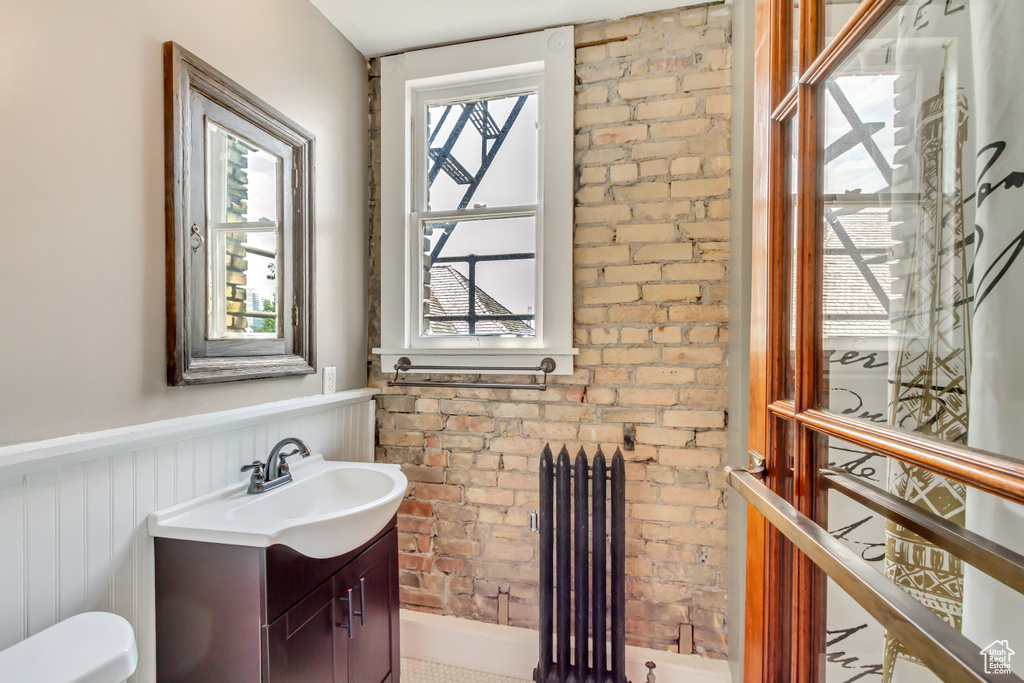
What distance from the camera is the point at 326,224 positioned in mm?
1789

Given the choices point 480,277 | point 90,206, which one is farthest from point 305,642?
point 480,277

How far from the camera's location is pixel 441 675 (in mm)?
1823

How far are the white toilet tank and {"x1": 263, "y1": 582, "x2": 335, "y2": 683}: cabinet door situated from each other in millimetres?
311

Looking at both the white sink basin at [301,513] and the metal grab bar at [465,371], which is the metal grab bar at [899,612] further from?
the metal grab bar at [465,371]

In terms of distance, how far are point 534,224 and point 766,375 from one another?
127 centimetres

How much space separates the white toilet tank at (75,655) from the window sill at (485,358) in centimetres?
123

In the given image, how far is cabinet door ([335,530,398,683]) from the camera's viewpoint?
1312 mm

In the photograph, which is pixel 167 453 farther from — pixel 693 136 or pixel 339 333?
pixel 693 136

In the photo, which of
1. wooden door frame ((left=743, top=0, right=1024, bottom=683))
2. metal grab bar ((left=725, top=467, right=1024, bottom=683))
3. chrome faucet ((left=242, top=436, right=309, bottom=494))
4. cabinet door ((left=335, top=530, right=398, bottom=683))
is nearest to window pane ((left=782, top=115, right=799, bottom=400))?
wooden door frame ((left=743, top=0, right=1024, bottom=683))

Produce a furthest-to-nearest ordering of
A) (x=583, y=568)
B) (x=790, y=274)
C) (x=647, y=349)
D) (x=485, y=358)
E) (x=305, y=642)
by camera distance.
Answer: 1. (x=485, y=358)
2. (x=647, y=349)
3. (x=583, y=568)
4. (x=305, y=642)
5. (x=790, y=274)

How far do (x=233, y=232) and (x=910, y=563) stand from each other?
1.64 metres

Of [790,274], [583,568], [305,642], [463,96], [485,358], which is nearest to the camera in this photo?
[790,274]

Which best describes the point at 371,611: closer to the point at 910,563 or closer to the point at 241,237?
the point at 241,237

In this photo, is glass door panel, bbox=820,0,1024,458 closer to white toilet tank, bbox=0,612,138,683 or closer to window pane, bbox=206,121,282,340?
white toilet tank, bbox=0,612,138,683
